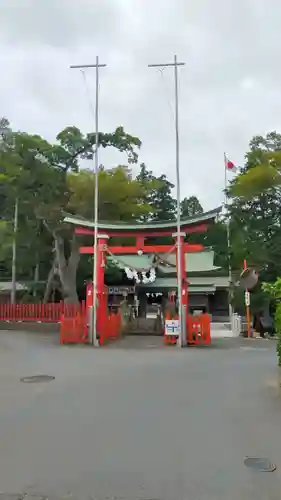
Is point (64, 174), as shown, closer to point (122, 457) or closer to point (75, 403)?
point (75, 403)

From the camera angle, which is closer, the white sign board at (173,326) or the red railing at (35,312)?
the white sign board at (173,326)

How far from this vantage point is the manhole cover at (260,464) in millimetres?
4594

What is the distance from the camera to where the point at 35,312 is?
85.4ft

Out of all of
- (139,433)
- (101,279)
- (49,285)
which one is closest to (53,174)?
(49,285)

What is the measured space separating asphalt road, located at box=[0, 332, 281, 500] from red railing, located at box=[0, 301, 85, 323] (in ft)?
46.6

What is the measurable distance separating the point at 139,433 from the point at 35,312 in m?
21.1

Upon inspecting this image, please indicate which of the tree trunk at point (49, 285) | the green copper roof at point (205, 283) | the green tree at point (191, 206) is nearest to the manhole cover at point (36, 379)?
the tree trunk at point (49, 285)

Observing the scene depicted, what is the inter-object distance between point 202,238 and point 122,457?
46691 mm

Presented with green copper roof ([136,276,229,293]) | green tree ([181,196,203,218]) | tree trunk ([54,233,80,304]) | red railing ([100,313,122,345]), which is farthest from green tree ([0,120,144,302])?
green tree ([181,196,203,218])

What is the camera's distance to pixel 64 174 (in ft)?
89.8

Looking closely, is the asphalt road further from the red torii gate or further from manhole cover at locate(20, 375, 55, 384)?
the red torii gate

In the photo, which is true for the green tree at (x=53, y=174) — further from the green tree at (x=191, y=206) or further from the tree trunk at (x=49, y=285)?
the green tree at (x=191, y=206)

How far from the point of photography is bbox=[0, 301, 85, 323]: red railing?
25.5 meters

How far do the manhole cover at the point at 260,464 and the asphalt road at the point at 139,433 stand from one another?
0.07 metres
